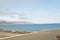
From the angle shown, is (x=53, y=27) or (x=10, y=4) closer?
(x=10, y=4)

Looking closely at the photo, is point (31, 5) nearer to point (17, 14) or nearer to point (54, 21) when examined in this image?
point (17, 14)

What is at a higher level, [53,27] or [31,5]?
[31,5]

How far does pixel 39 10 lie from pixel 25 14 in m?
0.64

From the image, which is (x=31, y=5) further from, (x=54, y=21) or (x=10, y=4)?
(x=54, y=21)

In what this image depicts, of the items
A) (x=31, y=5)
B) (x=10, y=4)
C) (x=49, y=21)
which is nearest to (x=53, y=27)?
(x=49, y=21)

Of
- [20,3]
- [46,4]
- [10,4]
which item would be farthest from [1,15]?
[46,4]

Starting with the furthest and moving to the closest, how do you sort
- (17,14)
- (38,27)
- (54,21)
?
(38,27) < (54,21) < (17,14)

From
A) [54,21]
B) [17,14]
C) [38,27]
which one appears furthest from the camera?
[38,27]

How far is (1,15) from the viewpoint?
4.19 metres

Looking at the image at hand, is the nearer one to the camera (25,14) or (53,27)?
(25,14)

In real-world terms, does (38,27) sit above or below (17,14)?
below

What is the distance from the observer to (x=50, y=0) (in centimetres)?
469

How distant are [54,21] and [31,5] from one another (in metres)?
1.11

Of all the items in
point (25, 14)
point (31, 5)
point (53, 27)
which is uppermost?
point (31, 5)
